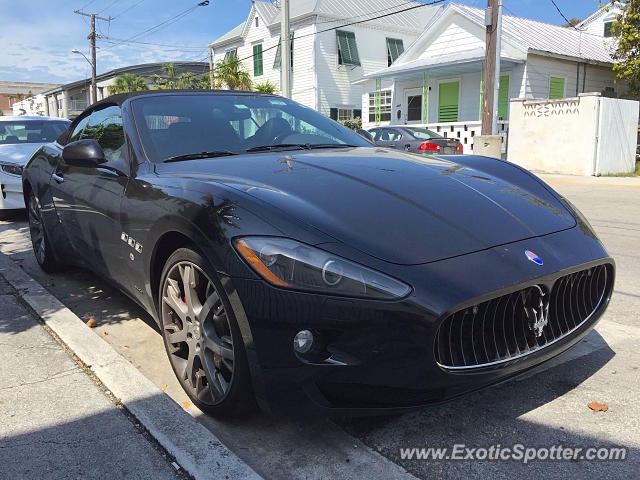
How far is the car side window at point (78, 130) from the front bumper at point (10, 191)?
3921mm

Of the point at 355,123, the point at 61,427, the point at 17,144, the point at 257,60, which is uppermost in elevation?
the point at 257,60

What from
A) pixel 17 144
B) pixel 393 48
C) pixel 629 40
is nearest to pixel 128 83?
pixel 393 48

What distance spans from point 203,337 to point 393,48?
3008cm

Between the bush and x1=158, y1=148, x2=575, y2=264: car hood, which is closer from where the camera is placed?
x1=158, y1=148, x2=575, y2=264: car hood

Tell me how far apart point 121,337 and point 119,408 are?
1.11 m

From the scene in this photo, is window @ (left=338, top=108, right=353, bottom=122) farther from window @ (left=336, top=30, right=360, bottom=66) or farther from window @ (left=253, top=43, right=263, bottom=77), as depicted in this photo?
window @ (left=253, top=43, right=263, bottom=77)

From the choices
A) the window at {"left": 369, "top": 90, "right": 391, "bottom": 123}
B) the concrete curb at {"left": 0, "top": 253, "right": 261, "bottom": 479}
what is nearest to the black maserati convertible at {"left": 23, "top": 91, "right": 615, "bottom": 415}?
the concrete curb at {"left": 0, "top": 253, "right": 261, "bottom": 479}

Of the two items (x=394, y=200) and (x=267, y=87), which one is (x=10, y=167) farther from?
(x=267, y=87)

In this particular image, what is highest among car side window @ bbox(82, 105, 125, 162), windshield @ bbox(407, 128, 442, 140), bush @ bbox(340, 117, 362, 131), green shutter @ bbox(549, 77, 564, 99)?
green shutter @ bbox(549, 77, 564, 99)

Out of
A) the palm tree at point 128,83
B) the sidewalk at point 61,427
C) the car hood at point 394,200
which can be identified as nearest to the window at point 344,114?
the palm tree at point 128,83

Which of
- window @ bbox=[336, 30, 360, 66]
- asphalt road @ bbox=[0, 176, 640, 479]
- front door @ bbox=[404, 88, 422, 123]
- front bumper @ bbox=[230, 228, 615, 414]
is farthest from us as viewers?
window @ bbox=[336, 30, 360, 66]

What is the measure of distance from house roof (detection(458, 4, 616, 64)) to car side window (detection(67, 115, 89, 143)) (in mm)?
17837

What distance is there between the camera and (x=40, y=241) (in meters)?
5.22

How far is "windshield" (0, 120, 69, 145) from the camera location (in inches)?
362
